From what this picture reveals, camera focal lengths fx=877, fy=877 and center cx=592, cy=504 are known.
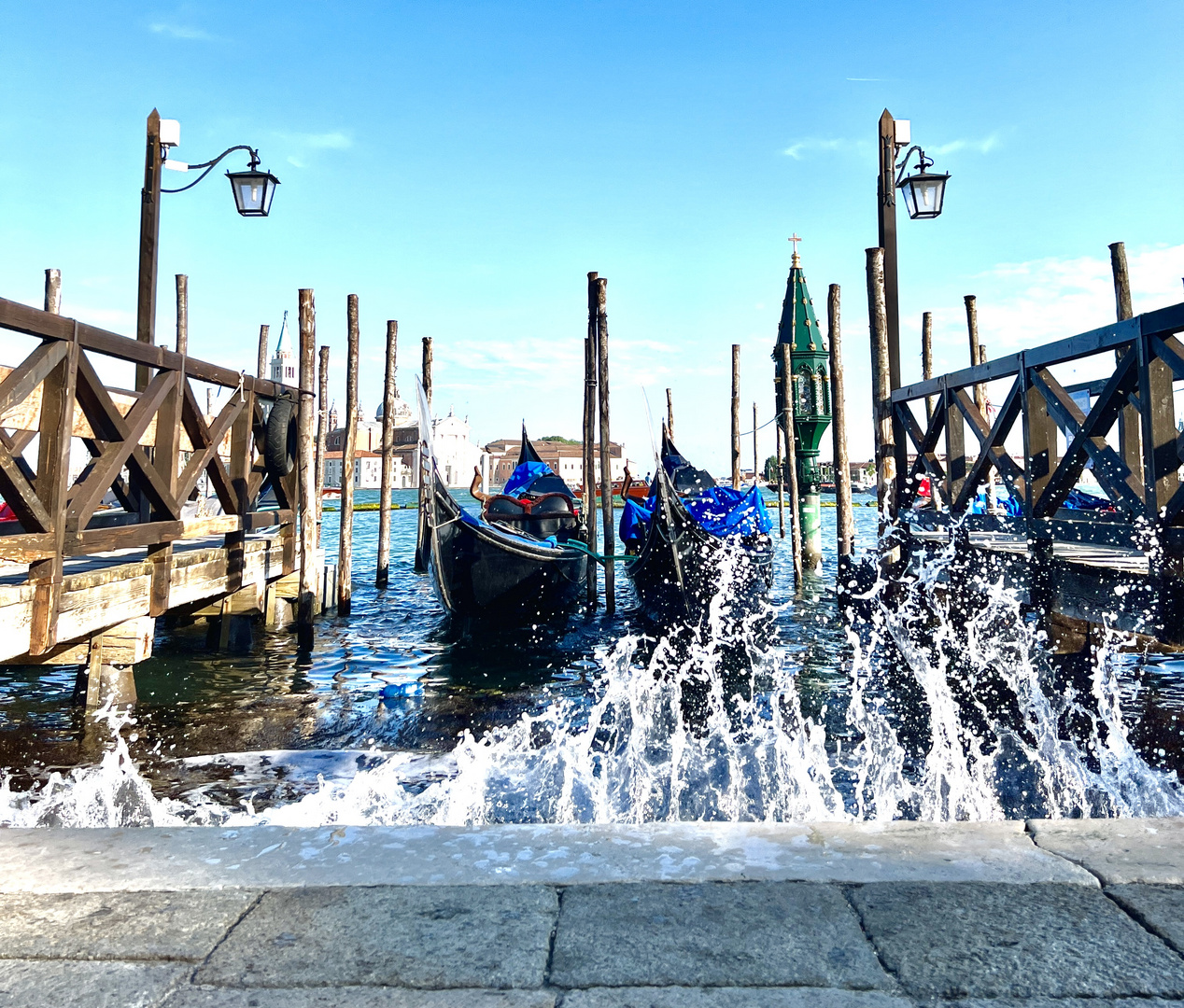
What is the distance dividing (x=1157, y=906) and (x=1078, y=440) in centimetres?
324

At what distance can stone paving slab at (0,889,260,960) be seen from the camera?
5.52ft

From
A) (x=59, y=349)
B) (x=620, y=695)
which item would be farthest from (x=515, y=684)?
(x=59, y=349)

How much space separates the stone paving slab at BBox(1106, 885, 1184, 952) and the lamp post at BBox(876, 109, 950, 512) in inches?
224

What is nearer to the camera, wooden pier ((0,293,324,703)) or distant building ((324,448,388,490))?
wooden pier ((0,293,324,703))

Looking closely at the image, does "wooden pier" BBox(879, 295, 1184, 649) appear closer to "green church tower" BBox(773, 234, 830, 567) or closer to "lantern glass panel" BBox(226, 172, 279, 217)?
"lantern glass panel" BBox(226, 172, 279, 217)

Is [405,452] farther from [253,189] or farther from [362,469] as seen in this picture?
[253,189]

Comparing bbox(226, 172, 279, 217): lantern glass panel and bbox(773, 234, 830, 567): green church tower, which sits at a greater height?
bbox(773, 234, 830, 567): green church tower

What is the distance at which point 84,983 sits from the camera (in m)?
1.57

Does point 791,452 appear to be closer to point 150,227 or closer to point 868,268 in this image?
point 868,268

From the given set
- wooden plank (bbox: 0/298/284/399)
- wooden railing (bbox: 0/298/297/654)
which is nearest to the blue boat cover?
wooden plank (bbox: 0/298/284/399)

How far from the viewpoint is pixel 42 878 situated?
2.02 metres

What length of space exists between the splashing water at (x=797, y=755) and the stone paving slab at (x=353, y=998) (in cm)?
216

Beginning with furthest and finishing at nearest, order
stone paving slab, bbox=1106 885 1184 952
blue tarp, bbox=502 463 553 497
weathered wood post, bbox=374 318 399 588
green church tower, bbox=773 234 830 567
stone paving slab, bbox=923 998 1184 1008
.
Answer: green church tower, bbox=773 234 830 567
blue tarp, bbox=502 463 553 497
weathered wood post, bbox=374 318 399 588
stone paving slab, bbox=1106 885 1184 952
stone paving slab, bbox=923 998 1184 1008

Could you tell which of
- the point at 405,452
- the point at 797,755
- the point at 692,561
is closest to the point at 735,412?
the point at 692,561
